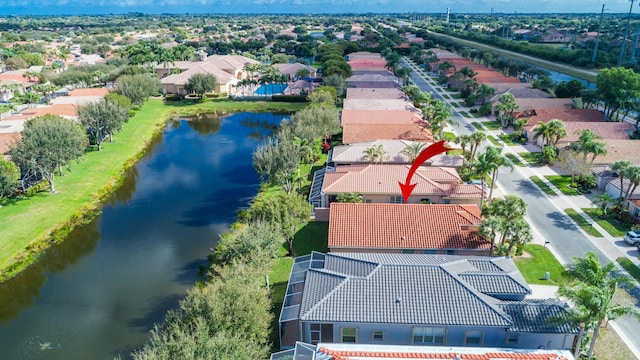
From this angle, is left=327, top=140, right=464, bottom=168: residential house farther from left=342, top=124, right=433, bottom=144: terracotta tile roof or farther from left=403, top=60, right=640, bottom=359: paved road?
left=403, top=60, right=640, bottom=359: paved road

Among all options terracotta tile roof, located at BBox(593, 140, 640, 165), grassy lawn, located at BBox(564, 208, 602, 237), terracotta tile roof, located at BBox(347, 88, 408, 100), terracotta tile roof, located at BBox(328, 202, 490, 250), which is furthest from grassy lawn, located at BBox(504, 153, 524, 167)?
terracotta tile roof, located at BBox(347, 88, 408, 100)

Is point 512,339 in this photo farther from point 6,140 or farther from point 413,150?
point 6,140

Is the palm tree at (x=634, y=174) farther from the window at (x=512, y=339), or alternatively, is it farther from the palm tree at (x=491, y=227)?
the window at (x=512, y=339)

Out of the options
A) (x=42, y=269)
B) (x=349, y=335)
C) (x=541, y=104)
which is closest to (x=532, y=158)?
(x=541, y=104)

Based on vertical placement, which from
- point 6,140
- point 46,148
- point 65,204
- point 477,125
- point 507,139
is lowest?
point 65,204

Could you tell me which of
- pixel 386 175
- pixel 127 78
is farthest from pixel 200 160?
pixel 127 78
